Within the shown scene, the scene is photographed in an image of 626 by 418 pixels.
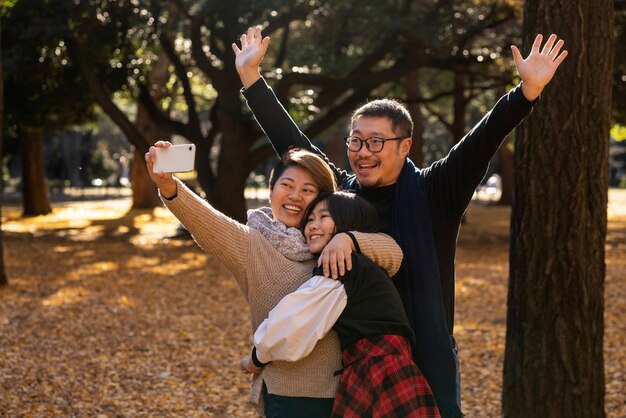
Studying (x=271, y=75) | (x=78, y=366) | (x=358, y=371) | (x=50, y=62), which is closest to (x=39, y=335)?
(x=78, y=366)

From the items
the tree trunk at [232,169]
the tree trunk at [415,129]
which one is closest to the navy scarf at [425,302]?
the tree trunk at [232,169]

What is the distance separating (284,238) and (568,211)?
2.31 m

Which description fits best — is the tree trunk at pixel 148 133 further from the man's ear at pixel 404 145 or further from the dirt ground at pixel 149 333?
the man's ear at pixel 404 145

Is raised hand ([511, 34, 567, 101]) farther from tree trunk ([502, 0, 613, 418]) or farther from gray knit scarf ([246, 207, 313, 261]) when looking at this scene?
tree trunk ([502, 0, 613, 418])

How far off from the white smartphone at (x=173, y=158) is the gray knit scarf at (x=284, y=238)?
1.04ft

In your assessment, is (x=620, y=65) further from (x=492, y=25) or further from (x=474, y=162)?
(x=474, y=162)

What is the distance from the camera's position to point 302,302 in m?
2.45

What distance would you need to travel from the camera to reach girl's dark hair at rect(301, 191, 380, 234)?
8.63 feet

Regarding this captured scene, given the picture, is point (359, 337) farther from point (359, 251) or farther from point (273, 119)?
point (273, 119)

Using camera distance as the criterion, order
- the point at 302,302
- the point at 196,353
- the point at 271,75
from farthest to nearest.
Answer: the point at 271,75 < the point at 196,353 < the point at 302,302

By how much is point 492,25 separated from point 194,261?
21.3 ft

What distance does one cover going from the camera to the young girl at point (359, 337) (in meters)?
2.45

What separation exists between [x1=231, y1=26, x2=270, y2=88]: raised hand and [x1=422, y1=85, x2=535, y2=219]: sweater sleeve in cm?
71

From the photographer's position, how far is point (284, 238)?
8.67ft
